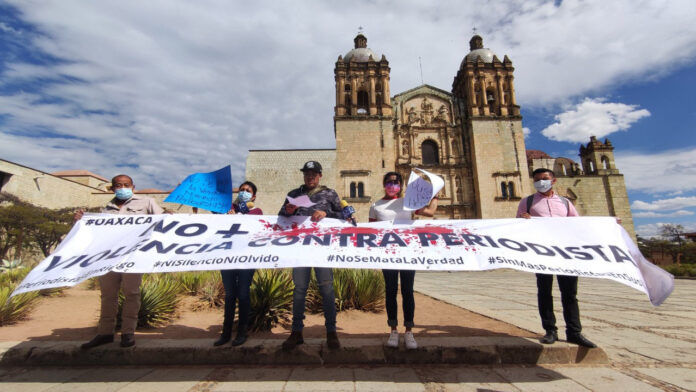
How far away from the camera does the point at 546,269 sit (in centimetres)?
278

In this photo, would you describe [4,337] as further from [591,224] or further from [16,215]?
[16,215]

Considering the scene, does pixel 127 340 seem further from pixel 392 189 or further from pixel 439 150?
pixel 439 150

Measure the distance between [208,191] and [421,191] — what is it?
2474mm

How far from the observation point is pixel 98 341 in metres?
2.89

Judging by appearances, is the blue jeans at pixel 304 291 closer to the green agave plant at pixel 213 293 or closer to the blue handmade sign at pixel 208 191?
the blue handmade sign at pixel 208 191

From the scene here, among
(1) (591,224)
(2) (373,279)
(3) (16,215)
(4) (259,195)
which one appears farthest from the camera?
(4) (259,195)

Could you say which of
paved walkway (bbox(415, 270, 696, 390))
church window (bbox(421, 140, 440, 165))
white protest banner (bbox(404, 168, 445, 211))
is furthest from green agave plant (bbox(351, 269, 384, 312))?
church window (bbox(421, 140, 440, 165))

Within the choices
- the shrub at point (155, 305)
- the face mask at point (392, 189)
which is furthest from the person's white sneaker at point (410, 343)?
the shrub at point (155, 305)

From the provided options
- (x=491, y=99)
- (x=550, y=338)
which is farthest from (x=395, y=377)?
(x=491, y=99)

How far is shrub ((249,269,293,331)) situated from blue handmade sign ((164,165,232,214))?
125 centimetres

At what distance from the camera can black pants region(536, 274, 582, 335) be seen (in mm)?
2902

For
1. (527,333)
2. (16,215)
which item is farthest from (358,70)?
(16,215)

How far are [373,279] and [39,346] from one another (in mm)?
4099

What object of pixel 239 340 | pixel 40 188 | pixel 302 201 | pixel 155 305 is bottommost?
pixel 239 340
